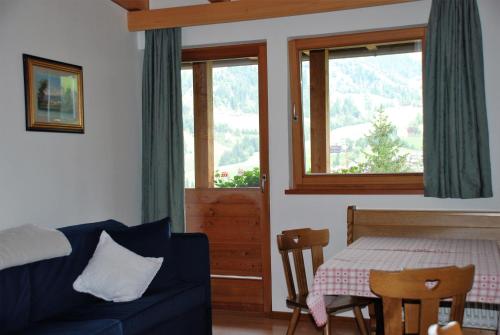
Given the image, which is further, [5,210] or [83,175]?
[83,175]

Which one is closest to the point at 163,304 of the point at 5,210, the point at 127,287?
the point at 127,287

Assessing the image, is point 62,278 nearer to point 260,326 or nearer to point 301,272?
point 301,272

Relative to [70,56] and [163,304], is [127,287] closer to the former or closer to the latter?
[163,304]

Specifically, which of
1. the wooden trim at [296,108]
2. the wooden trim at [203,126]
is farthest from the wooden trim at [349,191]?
the wooden trim at [203,126]

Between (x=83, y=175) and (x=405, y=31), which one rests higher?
(x=405, y=31)

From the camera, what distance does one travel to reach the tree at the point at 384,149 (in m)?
4.33

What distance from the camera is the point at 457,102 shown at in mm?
3949

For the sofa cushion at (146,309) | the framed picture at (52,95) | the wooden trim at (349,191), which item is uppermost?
the framed picture at (52,95)

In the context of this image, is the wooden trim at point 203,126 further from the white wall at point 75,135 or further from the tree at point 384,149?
the tree at point 384,149

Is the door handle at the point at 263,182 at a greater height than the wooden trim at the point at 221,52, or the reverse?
the wooden trim at the point at 221,52

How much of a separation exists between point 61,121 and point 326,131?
1899 mm

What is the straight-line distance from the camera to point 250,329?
14.1ft

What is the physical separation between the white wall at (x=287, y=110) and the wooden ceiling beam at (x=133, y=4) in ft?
0.50

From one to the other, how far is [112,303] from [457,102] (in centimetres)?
250
